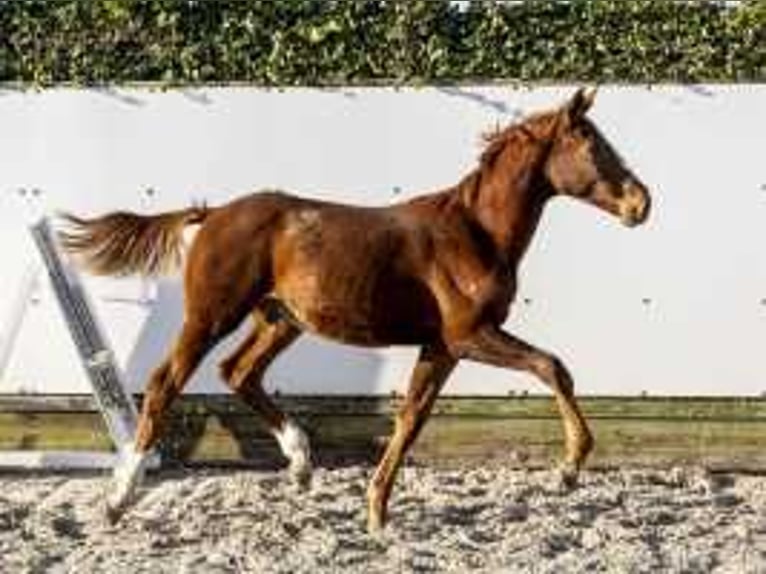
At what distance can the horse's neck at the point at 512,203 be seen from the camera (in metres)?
7.66

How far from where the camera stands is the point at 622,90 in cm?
878

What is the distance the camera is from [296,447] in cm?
814


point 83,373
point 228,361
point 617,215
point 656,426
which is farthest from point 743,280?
point 83,373

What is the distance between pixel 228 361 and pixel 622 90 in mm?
2004

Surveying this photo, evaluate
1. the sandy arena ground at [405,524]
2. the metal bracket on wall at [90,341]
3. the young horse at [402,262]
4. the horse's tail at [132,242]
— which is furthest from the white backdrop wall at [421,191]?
the young horse at [402,262]

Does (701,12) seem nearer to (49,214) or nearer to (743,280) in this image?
(743,280)

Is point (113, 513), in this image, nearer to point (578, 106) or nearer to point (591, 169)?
point (591, 169)

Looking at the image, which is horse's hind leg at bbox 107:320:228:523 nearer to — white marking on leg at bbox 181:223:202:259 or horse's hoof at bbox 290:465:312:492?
white marking on leg at bbox 181:223:202:259

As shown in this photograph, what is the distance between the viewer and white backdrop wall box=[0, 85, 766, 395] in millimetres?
8703

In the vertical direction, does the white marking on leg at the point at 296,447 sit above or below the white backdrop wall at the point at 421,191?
below

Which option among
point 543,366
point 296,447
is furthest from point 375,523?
point 543,366

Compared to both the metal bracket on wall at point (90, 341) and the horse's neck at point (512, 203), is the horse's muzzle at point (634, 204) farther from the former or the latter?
the metal bracket on wall at point (90, 341)

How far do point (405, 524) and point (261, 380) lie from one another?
900mm

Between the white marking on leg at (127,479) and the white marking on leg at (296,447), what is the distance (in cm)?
58
